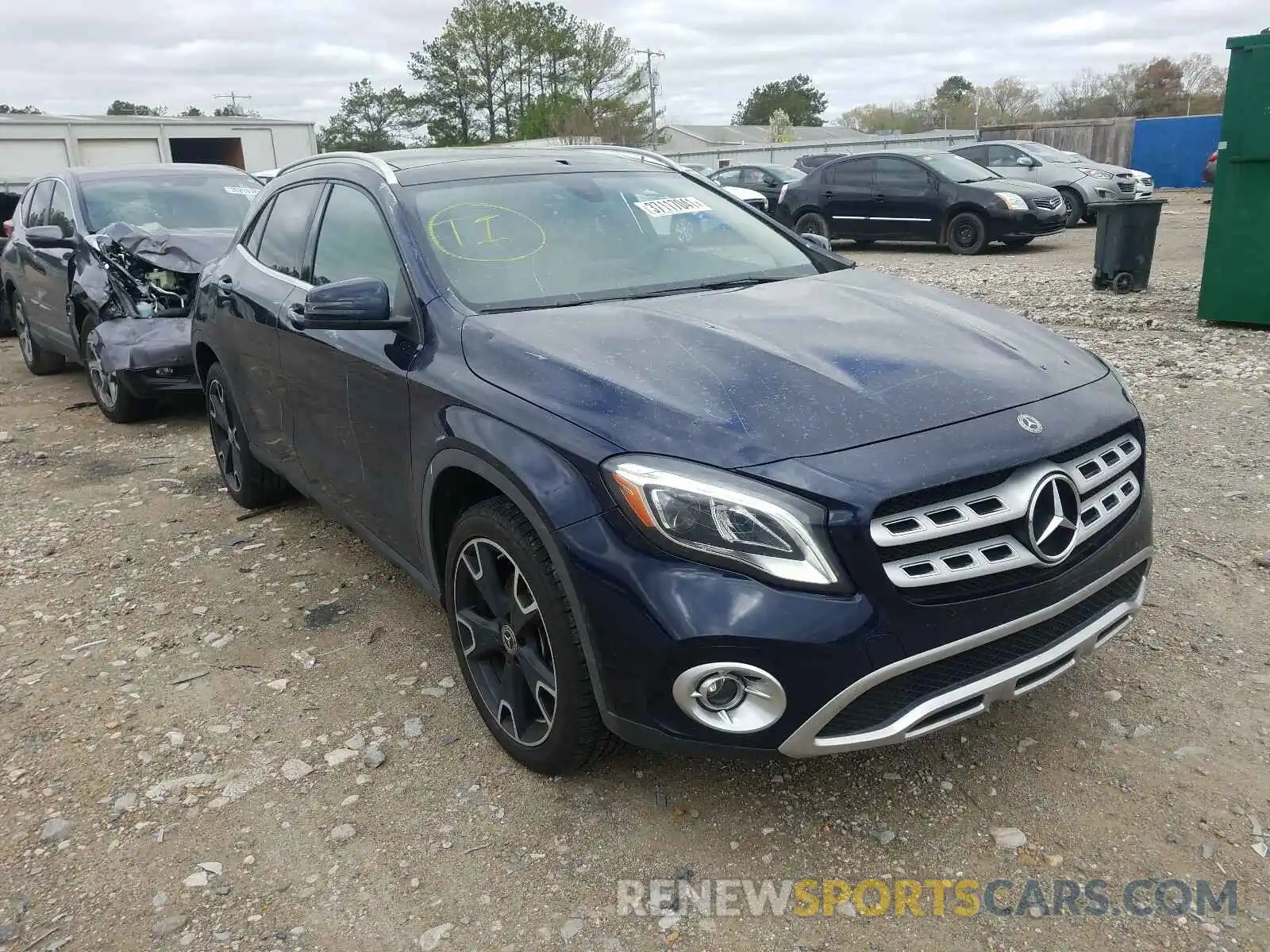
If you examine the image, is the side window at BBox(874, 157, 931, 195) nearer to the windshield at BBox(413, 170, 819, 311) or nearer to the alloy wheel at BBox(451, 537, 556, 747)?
the windshield at BBox(413, 170, 819, 311)

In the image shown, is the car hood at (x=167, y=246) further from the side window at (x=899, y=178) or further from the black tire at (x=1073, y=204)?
the black tire at (x=1073, y=204)

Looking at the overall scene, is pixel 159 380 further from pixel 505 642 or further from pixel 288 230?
pixel 505 642

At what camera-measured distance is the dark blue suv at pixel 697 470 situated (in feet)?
7.29

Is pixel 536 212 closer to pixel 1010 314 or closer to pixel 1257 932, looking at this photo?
pixel 1010 314

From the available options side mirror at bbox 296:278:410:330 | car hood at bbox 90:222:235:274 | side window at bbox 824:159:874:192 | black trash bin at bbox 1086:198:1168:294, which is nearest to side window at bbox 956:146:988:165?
side window at bbox 824:159:874:192

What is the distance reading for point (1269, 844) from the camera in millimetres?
2418

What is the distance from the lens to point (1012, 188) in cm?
1461

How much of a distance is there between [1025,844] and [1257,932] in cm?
49

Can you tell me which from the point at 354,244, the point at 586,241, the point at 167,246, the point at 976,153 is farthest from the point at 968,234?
the point at 354,244

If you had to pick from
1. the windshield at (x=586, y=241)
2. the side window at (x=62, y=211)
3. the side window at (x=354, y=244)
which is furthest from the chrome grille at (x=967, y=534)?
the side window at (x=62, y=211)

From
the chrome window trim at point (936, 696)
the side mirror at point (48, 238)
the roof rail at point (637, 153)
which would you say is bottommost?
the chrome window trim at point (936, 696)

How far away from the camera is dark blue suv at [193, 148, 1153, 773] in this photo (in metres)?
2.22

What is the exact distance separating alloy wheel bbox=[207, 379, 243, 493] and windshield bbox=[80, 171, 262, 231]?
8.84 ft

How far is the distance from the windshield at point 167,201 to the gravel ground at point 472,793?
3.96 meters
